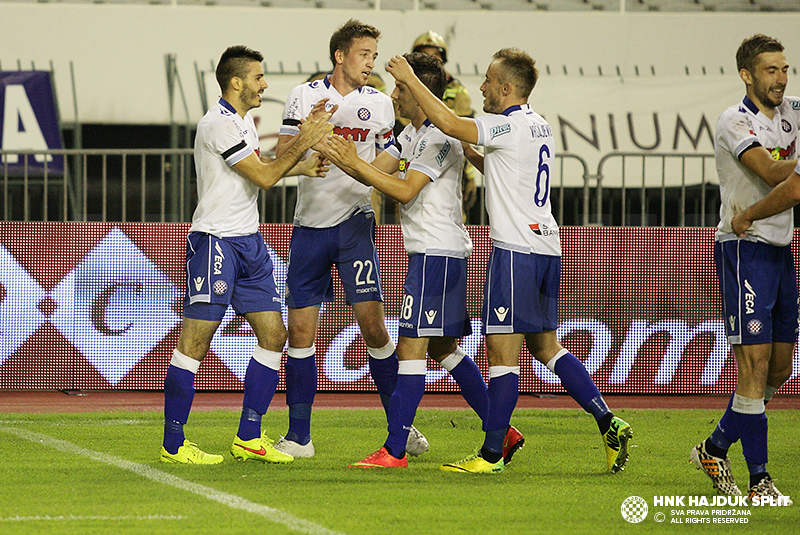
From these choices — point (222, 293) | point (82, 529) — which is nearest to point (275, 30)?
point (222, 293)

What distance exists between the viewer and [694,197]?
Answer: 10523 mm

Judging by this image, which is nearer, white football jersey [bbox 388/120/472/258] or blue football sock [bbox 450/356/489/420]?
white football jersey [bbox 388/120/472/258]

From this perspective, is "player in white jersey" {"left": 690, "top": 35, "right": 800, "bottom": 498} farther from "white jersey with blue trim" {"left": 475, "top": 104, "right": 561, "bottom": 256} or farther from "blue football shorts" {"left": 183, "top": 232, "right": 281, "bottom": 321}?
"blue football shorts" {"left": 183, "top": 232, "right": 281, "bottom": 321}

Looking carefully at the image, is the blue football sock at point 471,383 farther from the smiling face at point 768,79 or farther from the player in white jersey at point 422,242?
the smiling face at point 768,79

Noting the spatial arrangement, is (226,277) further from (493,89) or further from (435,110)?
(493,89)

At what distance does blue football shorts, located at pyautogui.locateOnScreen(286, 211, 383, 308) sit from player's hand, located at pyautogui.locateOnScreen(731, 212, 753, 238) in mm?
2056

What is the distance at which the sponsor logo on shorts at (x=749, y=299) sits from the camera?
187 inches

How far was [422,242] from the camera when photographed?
5.59 meters

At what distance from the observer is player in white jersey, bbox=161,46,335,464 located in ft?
18.5

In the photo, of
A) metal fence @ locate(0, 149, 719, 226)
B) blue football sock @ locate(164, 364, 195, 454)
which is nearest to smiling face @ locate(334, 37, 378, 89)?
blue football sock @ locate(164, 364, 195, 454)

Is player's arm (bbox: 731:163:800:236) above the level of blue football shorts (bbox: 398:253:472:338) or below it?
above

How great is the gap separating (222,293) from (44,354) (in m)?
4.29

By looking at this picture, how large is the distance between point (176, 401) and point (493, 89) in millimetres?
2334

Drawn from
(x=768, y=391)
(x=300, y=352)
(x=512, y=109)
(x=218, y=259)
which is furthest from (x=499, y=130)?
(x=768, y=391)
